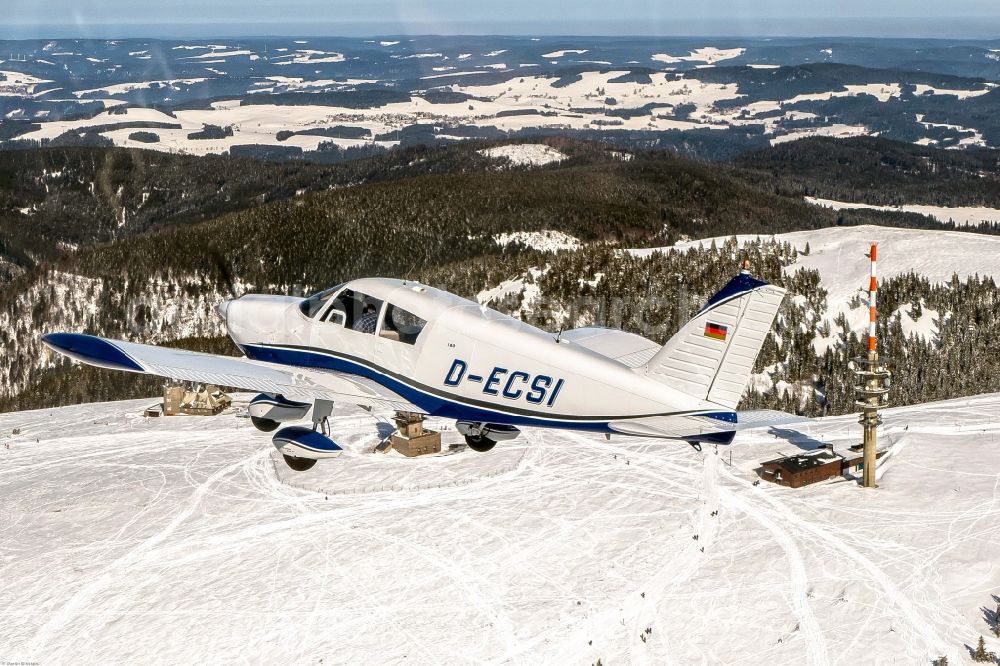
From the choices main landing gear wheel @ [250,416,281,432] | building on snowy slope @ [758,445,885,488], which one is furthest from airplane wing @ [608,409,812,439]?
building on snowy slope @ [758,445,885,488]

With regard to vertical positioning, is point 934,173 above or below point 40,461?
below

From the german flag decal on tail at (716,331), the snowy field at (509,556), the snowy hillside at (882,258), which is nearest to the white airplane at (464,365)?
the german flag decal on tail at (716,331)

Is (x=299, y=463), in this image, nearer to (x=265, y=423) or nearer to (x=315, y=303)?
(x=265, y=423)

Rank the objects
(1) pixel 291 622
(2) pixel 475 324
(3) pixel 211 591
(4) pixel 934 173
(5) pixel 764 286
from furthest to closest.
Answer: (4) pixel 934 173, (3) pixel 211 591, (1) pixel 291 622, (2) pixel 475 324, (5) pixel 764 286

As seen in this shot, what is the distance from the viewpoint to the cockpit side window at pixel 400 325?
774 inches

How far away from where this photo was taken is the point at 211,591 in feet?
74.9

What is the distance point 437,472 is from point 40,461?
15.2 meters

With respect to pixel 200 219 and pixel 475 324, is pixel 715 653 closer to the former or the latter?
pixel 475 324

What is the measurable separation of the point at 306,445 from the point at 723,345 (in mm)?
8782

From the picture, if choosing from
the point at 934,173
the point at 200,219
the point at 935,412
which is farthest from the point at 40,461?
the point at 934,173

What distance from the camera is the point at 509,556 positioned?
24016mm

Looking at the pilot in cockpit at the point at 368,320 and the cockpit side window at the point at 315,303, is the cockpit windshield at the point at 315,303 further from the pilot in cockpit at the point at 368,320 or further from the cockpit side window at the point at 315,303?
the pilot in cockpit at the point at 368,320

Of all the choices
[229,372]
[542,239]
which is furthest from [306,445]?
[542,239]

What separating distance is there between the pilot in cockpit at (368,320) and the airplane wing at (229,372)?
105 cm
